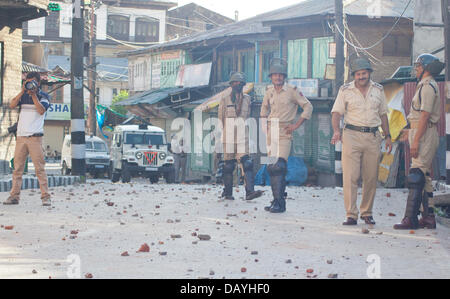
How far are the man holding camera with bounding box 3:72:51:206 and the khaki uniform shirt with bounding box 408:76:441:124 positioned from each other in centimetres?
551

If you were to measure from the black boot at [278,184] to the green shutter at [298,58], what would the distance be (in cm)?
2202

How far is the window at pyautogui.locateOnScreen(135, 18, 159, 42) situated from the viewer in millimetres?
70875

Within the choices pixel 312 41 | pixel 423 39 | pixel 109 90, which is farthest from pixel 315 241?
pixel 109 90

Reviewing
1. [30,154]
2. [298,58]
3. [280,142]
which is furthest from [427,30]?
[30,154]

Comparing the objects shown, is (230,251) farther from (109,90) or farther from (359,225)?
(109,90)

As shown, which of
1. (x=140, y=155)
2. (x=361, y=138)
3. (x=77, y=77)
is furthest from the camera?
(x=140, y=155)

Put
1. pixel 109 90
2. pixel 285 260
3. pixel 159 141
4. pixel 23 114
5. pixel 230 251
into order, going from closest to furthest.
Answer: pixel 285 260, pixel 230 251, pixel 23 114, pixel 159 141, pixel 109 90

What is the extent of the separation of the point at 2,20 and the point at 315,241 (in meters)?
14.1

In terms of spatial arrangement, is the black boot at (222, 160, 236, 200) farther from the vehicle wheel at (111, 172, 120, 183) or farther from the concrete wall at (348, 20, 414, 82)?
the concrete wall at (348, 20, 414, 82)

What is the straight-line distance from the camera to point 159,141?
28641mm

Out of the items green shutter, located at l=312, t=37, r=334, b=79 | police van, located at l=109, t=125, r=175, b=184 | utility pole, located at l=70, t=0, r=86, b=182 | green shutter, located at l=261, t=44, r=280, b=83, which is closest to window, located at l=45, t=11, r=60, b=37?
green shutter, located at l=261, t=44, r=280, b=83

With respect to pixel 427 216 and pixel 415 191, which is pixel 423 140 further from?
pixel 427 216

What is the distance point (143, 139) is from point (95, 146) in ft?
21.4

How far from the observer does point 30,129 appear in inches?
447
